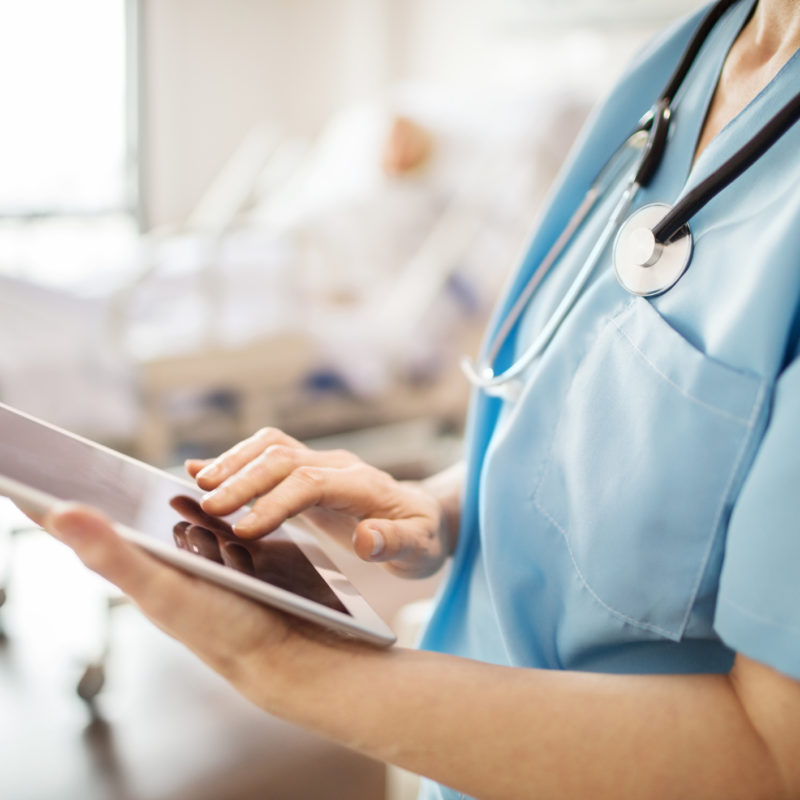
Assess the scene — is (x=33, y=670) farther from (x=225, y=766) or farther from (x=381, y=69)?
(x=381, y=69)

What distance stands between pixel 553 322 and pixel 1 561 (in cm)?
70

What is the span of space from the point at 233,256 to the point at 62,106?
2.03 m

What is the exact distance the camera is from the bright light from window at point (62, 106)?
3863 mm

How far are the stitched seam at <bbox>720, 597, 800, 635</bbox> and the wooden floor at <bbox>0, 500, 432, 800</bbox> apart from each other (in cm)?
32

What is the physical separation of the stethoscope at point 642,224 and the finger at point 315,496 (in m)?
0.13

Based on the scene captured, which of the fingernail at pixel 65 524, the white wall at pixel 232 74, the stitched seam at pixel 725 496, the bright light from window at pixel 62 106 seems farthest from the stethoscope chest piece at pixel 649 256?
the white wall at pixel 232 74

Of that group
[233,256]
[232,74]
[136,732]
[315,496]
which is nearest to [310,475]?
[315,496]

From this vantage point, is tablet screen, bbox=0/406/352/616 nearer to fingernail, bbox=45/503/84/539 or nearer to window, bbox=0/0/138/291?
fingernail, bbox=45/503/84/539

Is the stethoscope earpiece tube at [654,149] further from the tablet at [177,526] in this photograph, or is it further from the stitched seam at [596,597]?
the tablet at [177,526]

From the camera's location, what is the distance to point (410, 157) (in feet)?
9.72

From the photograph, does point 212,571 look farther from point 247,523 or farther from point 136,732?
point 136,732

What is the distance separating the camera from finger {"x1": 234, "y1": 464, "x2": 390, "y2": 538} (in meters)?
0.51

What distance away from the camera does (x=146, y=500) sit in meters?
0.50

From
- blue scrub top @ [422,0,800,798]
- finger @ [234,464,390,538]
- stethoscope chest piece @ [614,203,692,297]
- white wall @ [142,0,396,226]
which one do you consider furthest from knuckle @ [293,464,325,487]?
white wall @ [142,0,396,226]
